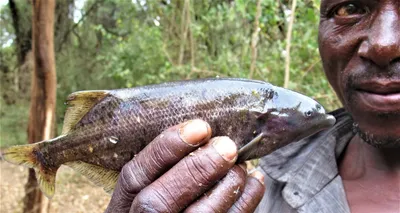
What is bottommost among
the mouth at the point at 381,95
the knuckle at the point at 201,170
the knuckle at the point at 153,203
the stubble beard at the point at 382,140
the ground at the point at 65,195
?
the ground at the point at 65,195

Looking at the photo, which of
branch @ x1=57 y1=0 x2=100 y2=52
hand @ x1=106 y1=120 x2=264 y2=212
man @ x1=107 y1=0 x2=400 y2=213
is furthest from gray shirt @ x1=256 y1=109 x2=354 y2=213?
branch @ x1=57 y1=0 x2=100 y2=52

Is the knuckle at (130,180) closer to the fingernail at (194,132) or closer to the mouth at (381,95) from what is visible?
the fingernail at (194,132)

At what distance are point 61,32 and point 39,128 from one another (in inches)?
270

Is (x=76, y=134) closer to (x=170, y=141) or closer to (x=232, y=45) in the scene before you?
(x=170, y=141)

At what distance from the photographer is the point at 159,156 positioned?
3.90ft

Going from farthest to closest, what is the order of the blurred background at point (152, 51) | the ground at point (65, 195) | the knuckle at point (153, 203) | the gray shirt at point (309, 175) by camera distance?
the ground at point (65, 195)
the blurred background at point (152, 51)
the gray shirt at point (309, 175)
the knuckle at point (153, 203)

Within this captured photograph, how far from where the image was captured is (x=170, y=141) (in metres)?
1.18

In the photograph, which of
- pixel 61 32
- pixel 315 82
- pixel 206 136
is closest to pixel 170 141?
pixel 206 136

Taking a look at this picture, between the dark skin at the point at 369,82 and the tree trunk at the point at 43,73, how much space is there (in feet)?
10.4

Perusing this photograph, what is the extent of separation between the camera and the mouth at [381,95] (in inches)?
59.7

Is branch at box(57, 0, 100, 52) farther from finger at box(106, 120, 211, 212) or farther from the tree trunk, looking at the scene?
finger at box(106, 120, 211, 212)

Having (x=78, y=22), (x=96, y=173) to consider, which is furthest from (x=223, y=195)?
(x=78, y=22)

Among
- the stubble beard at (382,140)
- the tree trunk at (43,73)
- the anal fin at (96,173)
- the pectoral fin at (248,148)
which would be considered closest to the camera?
the pectoral fin at (248,148)

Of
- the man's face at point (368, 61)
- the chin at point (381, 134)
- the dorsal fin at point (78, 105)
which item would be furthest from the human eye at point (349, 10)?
the dorsal fin at point (78, 105)
